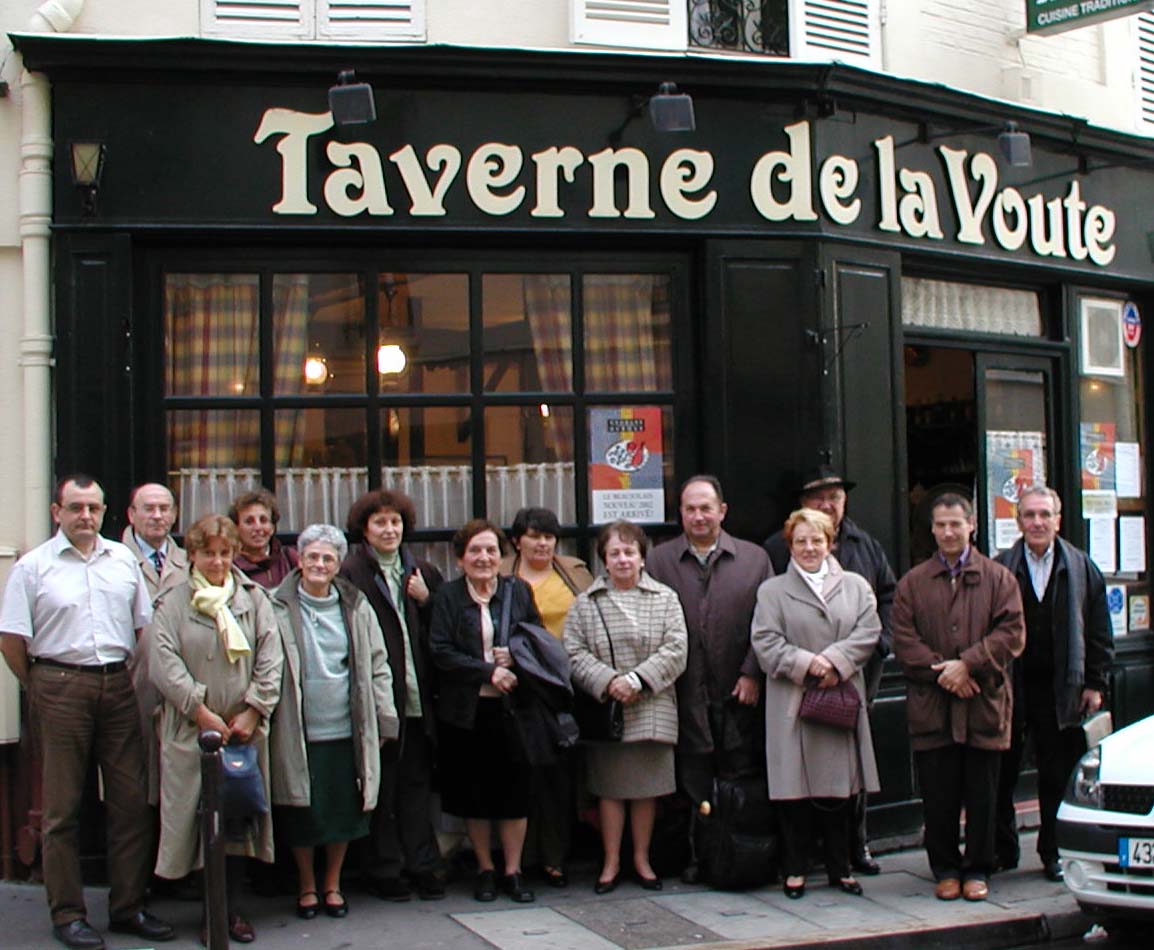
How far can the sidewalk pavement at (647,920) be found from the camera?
7.16 meters

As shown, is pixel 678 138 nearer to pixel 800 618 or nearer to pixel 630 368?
pixel 630 368

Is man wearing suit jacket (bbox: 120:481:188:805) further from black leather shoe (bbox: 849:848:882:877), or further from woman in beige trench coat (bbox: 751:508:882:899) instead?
black leather shoe (bbox: 849:848:882:877)

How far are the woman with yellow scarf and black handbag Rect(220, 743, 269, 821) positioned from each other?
0.43 feet

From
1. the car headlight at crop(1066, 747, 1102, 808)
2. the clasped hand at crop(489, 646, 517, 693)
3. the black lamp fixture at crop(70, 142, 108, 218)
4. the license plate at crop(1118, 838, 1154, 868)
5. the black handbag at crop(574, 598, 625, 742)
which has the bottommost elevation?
the license plate at crop(1118, 838, 1154, 868)

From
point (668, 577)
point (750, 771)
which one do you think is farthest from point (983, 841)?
point (668, 577)

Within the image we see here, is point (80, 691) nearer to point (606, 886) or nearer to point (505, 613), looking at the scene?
point (505, 613)

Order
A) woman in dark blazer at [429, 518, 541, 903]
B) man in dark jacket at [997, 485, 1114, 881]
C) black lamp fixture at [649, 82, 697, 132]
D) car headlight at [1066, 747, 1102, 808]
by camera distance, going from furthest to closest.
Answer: black lamp fixture at [649, 82, 697, 132] → man in dark jacket at [997, 485, 1114, 881] → woman in dark blazer at [429, 518, 541, 903] → car headlight at [1066, 747, 1102, 808]

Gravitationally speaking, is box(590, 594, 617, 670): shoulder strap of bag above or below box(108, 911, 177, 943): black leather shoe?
above

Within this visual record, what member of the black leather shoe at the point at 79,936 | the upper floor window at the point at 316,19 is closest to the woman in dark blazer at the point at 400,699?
the black leather shoe at the point at 79,936

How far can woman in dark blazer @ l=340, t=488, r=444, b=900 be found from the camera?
7.87 m

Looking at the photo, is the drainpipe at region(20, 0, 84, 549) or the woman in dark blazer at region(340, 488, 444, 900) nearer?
the woman in dark blazer at region(340, 488, 444, 900)

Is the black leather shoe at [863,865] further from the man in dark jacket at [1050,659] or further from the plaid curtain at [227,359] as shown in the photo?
the plaid curtain at [227,359]

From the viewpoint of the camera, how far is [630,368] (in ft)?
30.7

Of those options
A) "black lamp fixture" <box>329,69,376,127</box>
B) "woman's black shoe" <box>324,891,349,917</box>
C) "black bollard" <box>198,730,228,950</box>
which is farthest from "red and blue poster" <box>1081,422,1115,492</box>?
"black bollard" <box>198,730,228,950</box>
